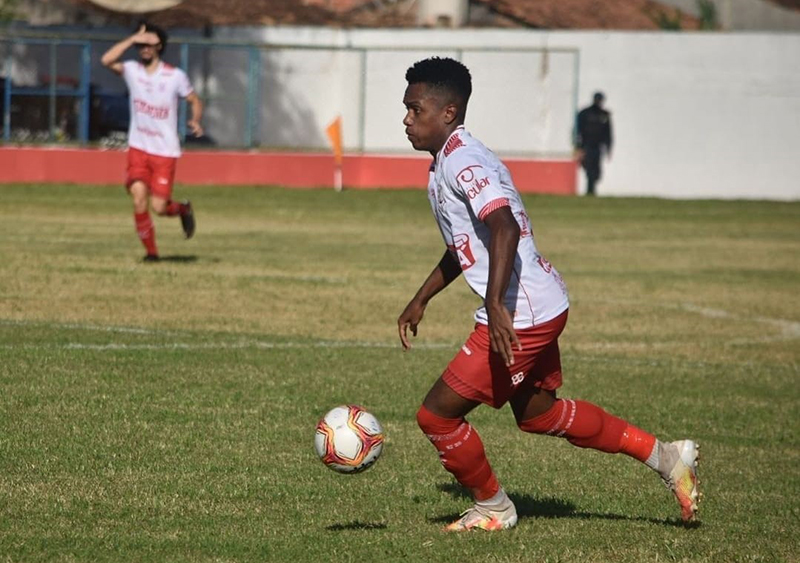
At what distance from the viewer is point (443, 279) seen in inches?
253

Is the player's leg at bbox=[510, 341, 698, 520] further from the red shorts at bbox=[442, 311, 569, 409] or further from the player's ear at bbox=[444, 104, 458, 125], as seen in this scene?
the player's ear at bbox=[444, 104, 458, 125]

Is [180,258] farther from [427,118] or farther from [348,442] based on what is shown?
[427,118]

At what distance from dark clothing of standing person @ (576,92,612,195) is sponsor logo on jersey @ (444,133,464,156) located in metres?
26.7

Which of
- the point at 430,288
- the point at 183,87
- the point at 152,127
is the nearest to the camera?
the point at 430,288

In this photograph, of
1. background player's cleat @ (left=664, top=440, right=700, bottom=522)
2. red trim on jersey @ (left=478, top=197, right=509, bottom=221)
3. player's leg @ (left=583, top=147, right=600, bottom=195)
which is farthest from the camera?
player's leg @ (left=583, top=147, right=600, bottom=195)

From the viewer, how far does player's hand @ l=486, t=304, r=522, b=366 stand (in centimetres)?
560

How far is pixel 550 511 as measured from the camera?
671 cm

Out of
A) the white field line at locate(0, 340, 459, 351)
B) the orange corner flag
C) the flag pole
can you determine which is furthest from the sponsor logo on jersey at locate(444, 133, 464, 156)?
the orange corner flag

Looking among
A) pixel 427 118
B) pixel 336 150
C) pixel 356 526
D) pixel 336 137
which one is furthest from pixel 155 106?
pixel 336 150

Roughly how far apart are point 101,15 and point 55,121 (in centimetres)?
917

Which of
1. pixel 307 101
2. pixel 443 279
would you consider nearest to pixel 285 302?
pixel 443 279

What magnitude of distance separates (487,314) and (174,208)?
10.6 meters

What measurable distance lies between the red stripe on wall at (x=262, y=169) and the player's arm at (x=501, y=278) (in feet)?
75.6

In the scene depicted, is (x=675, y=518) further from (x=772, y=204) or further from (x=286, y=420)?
(x=772, y=204)
